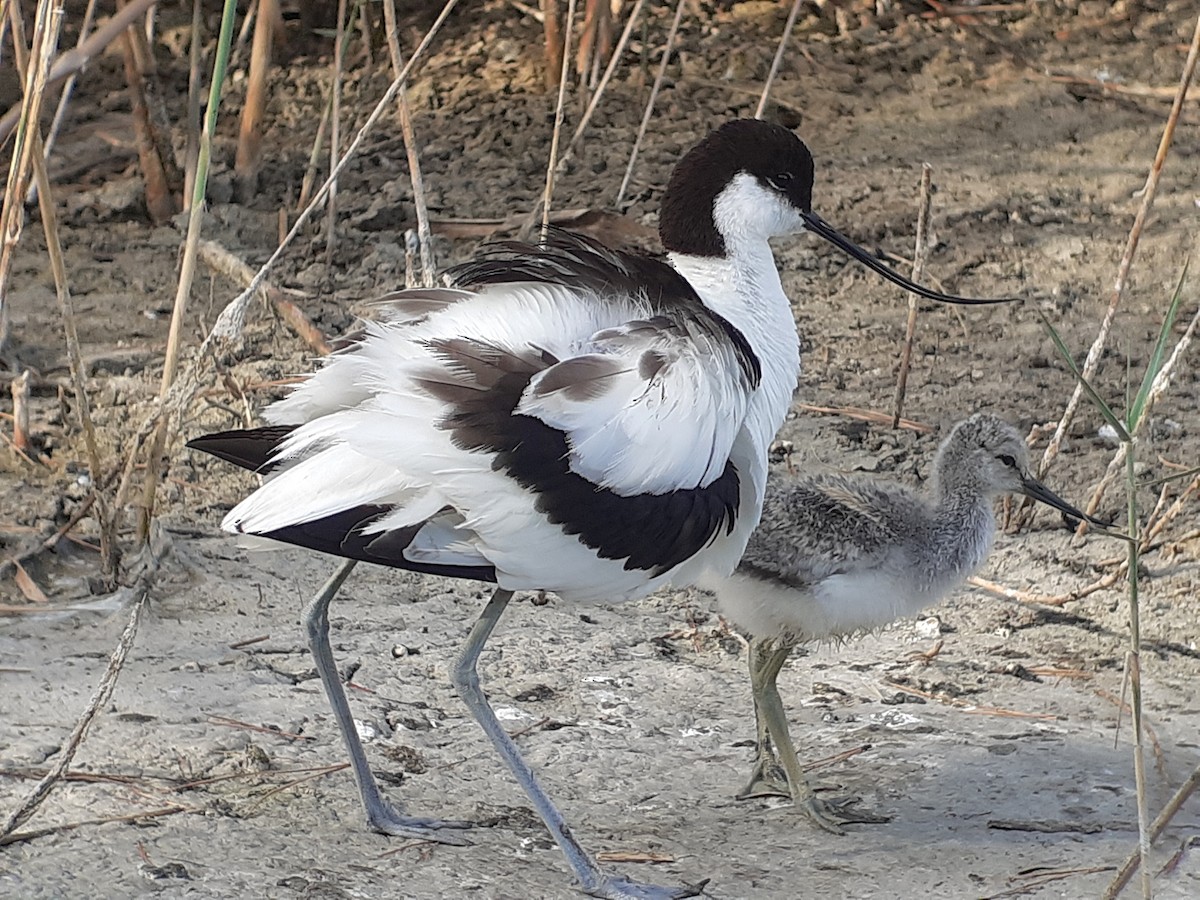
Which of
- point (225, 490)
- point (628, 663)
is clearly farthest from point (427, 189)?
point (628, 663)

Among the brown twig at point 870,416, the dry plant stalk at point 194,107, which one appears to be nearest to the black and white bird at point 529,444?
the brown twig at point 870,416

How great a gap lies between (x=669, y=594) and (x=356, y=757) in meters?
1.42

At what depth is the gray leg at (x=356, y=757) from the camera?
3.28 metres

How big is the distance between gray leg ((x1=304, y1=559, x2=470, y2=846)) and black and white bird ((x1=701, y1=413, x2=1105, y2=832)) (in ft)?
2.42

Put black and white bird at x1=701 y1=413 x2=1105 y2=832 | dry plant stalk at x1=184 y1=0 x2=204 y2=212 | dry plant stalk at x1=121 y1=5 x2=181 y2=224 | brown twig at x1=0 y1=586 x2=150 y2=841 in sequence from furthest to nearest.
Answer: dry plant stalk at x1=121 y1=5 x2=181 y2=224 → dry plant stalk at x1=184 y1=0 x2=204 y2=212 → black and white bird at x1=701 y1=413 x2=1105 y2=832 → brown twig at x1=0 y1=586 x2=150 y2=841

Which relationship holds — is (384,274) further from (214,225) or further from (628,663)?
(628,663)

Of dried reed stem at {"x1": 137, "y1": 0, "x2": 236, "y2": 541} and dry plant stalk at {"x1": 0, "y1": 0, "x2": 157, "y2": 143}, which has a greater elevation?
dry plant stalk at {"x1": 0, "y1": 0, "x2": 157, "y2": 143}

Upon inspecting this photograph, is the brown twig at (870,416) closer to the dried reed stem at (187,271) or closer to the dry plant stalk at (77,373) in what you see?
the dried reed stem at (187,271)

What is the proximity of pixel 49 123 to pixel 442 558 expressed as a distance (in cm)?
457

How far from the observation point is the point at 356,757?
3314mm

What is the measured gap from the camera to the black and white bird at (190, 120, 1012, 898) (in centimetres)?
296

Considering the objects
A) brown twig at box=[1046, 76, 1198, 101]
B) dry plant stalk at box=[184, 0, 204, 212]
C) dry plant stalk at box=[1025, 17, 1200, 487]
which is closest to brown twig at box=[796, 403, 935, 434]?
dry plant stalk at box=[1025, 17, 1200, 487]

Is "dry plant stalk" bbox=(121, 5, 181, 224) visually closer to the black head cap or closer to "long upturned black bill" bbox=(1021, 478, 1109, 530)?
the black head cap

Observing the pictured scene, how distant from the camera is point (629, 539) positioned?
3098mm
